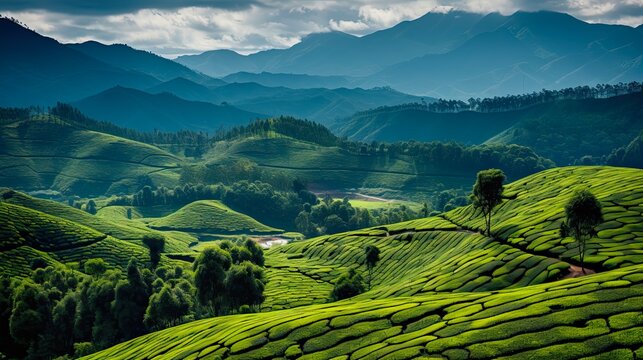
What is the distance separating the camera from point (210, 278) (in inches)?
4124

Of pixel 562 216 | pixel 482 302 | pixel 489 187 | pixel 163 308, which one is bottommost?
pixel 163 308

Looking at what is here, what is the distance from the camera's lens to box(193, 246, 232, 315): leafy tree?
104125 mm

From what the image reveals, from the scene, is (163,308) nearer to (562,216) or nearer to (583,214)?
(562,216)

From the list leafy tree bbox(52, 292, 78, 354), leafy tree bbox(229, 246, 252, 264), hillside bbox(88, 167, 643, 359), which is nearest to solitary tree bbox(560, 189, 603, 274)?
hillside bbox(88, 167, 643, 359)

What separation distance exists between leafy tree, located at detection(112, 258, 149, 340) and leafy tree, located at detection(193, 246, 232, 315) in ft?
45.7

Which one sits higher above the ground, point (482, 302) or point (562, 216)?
point (562, 216)

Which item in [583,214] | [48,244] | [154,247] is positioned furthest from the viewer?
[48,244]

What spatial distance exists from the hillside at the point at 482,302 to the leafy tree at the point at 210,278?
13454 millimetres

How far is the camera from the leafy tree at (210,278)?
104 meters

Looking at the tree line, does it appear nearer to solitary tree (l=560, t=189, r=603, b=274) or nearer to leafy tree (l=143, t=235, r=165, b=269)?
leafy tree (l=143, t=235, r=165, b=269)

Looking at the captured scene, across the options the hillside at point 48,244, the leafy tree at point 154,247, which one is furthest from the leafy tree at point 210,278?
the hillside at point 48,244

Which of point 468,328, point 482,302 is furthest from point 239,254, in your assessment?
point 468,328

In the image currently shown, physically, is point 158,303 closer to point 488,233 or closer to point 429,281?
point 429,281

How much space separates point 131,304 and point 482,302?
79.9 m
